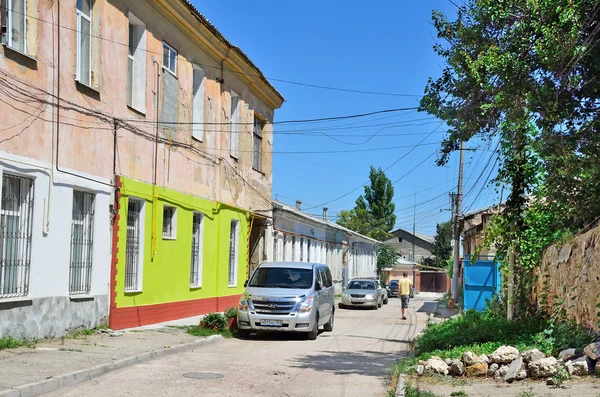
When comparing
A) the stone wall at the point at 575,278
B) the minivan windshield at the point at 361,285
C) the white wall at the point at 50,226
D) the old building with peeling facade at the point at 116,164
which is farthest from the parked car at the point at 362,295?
the white wall at the point at 50,226

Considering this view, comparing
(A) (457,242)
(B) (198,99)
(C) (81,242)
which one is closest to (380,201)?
(A) (457,242)

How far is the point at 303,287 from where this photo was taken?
16.9 meters

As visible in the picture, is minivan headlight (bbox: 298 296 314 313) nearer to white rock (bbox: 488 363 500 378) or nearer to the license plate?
the license plate

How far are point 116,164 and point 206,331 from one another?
14.6 ft

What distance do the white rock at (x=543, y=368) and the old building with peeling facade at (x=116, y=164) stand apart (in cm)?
842

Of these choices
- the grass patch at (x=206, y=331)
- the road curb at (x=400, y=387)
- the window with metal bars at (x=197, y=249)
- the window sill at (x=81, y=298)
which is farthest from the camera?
the window with metal bars at (x=197, y=249)

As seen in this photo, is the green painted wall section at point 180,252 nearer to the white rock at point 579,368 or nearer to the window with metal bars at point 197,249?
the window with metal bars at point 197,249

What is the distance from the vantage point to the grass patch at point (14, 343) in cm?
1093

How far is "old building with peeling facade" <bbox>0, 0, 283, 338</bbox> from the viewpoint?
39.3 ft

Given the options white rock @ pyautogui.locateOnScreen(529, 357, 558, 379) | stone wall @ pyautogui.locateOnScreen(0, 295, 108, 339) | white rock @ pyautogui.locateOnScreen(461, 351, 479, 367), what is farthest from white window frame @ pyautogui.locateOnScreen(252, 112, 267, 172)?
white rock @ pyautogui.locateOnScreen(529, 357, 558, 379)

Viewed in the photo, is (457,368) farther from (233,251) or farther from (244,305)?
(233,251)

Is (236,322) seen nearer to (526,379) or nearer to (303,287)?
(303,287)

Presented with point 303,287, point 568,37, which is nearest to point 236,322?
point 303,287

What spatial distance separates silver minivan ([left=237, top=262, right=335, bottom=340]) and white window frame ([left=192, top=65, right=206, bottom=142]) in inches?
215
